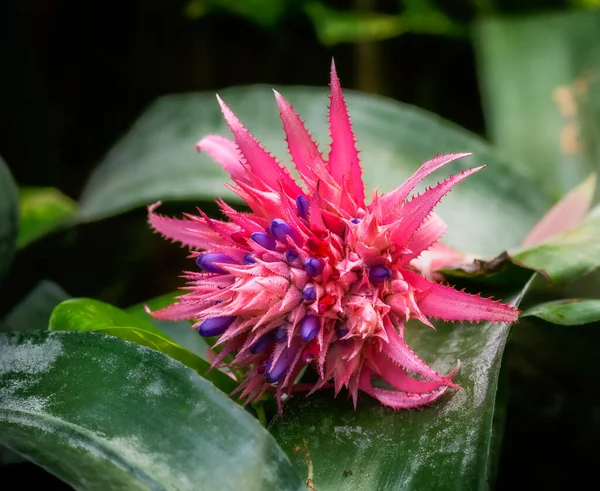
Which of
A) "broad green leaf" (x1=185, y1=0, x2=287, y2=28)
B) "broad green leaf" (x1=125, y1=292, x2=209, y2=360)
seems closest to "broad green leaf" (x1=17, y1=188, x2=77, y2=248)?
"broad green leaf" (x1=125, y1=292, x2=209, y2=360)

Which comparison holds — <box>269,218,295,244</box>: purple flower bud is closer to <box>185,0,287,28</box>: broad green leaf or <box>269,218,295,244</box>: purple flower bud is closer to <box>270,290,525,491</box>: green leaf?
<box>270,290,525,491</box>: green leaf

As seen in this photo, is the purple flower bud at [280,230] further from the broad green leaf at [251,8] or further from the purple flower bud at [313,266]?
the broad green leaf at [251,8]

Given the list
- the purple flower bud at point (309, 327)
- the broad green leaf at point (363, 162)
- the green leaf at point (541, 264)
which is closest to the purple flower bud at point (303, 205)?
the purple flower bud at point (309, 327)

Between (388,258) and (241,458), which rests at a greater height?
(388,258)

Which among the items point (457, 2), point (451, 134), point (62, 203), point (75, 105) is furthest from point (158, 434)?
point (75, 105)

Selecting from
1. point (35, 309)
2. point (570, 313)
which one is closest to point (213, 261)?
point (570, 313)

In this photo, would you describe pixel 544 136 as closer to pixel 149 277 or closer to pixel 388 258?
pixel 388 258

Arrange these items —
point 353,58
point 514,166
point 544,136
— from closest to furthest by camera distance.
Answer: point 514,166, point 544,136, point 353,58
